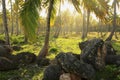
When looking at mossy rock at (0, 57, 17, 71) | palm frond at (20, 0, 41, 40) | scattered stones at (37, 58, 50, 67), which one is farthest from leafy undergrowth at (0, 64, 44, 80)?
palm frond at (20, 0, 41, 40)

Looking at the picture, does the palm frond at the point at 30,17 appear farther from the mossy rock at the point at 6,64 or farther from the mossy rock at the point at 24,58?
the mossy rock at the point at 6,64

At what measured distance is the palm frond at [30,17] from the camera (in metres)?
15.4

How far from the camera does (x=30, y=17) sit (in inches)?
616

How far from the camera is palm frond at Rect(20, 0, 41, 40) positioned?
15352 millimetres

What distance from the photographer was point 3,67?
14.7 metres

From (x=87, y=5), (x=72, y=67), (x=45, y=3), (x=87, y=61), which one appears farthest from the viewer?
(x=45, y=3)

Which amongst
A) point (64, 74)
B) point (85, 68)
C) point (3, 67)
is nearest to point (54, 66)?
point (64, 74)

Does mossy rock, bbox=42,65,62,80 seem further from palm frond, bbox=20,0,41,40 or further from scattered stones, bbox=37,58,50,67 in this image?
palm frond, bbox=20,0,41,40

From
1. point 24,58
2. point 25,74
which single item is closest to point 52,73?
point 25,74

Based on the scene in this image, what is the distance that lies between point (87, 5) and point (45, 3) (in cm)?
340

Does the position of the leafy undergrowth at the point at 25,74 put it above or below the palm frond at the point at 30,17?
below

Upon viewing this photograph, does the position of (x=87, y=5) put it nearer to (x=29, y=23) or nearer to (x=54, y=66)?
(x=29, y=23)

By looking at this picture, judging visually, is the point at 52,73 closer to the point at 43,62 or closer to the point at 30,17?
the point at 43,62

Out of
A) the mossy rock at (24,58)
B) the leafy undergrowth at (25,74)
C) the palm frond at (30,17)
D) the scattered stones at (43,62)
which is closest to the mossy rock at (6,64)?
the leafy undergrowth at (25,74)
